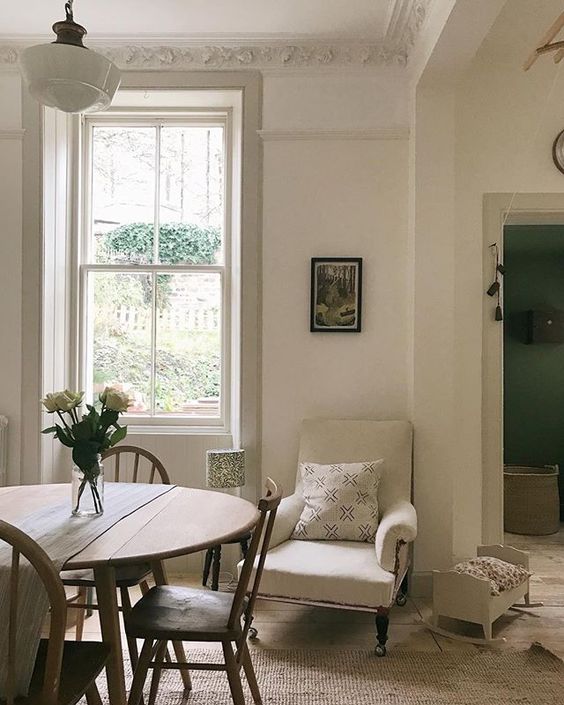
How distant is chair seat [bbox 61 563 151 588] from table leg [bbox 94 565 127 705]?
0.41 metres

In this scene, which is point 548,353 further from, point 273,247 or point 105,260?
point 105,260

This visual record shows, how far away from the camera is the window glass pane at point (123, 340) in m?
4.39

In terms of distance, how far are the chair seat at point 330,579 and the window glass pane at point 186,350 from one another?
1.40 metres

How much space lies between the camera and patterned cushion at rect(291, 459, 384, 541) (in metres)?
3.52

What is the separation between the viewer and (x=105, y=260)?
14.5 ft

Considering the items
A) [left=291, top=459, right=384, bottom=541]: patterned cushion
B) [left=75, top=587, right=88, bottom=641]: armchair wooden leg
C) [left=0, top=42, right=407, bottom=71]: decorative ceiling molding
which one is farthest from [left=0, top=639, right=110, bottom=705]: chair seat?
[left=0, top=42, right=407, bottom=71]: decorative ceiling molding

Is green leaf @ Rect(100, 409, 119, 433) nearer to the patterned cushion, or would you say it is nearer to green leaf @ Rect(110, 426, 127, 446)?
green leaf @ Rect(110, 426, 127, 446)

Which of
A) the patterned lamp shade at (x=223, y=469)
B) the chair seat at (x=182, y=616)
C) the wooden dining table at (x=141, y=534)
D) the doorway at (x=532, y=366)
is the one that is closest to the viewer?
the wooden dining table at (x=141, y=534)

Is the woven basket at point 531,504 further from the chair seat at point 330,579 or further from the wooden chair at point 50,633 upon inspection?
the wooden chair at point 50,633

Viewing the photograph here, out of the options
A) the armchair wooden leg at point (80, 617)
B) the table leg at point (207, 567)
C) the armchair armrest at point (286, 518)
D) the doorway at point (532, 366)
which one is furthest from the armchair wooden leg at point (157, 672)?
the doorway at point (532, 366)

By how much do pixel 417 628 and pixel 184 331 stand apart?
2.22 meters

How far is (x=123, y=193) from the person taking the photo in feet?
14.5

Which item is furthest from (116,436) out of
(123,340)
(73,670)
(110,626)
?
(123,340)

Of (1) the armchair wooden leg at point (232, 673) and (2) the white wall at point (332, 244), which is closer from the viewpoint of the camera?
(1) the armchair wooden leg at point (232, 673)
